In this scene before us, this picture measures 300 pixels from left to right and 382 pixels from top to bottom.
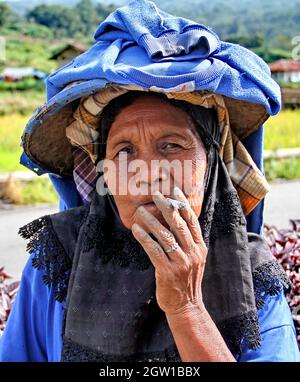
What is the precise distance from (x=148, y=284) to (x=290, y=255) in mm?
776

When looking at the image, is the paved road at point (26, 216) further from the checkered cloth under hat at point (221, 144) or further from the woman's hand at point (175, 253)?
the woman's hand at point (175, 253)

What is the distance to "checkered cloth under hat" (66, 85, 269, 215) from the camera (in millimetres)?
1765

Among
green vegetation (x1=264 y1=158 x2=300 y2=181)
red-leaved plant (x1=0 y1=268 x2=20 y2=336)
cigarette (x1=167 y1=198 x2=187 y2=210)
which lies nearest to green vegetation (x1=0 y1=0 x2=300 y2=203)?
green vegetation (x1=264 y1=158 x2=300 y2=181)

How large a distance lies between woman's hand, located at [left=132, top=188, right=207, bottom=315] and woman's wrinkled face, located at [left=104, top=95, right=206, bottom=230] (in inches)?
3.6

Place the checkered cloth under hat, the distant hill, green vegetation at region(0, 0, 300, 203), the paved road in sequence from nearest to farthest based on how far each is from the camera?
the checkered cloth under hat
the paved road
green vegetation at region(0, 0, 300, 203)
the distant hill

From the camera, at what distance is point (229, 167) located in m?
1.87

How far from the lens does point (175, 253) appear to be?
4.95ft

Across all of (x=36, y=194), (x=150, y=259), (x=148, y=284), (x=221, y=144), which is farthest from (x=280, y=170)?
(x=150, y=259)

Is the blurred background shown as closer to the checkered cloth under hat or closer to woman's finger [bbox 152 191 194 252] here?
the checkered cloth under hat

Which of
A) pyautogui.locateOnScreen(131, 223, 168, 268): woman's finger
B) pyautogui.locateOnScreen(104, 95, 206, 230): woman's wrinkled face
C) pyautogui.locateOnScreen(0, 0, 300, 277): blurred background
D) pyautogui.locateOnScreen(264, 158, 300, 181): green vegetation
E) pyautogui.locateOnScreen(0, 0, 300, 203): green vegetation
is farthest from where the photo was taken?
pyautogui.locateOnScreen(0, 0, 300, 203): green vegetation

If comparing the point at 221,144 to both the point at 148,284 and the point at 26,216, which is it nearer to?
the point at 148,284

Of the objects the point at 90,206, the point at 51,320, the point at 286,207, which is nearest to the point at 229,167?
the point at 90,206
